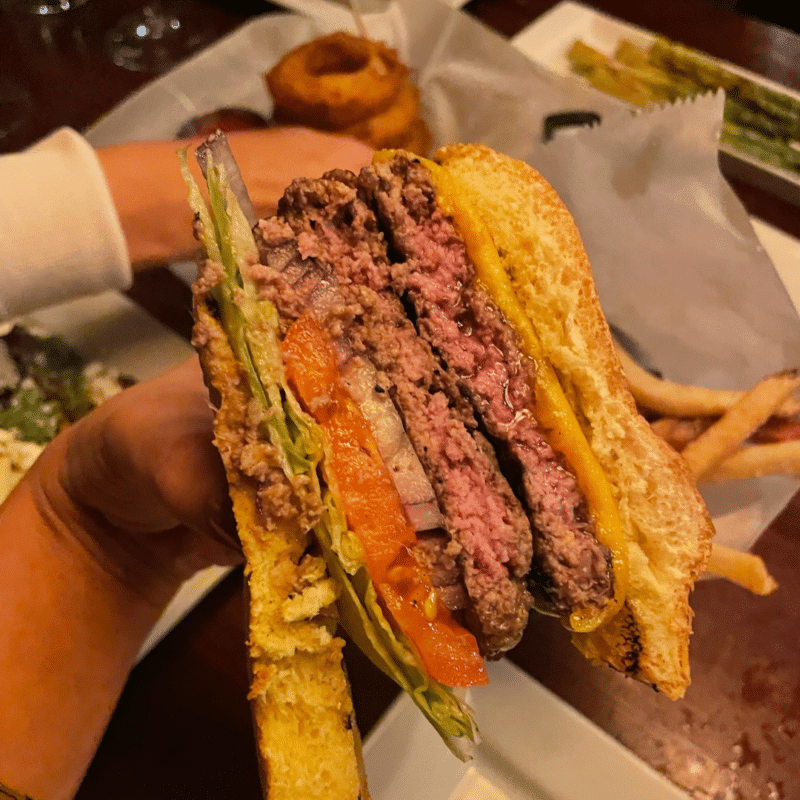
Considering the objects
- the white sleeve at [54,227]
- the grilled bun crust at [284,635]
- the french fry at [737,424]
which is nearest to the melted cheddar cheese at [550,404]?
the grilled bun crust at [284,635]

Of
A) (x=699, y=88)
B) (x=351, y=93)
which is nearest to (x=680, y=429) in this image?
(x=351, y=93)

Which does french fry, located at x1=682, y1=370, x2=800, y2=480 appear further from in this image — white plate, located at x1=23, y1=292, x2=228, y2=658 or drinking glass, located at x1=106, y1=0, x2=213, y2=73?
drinking glass, located at x1=106, y1=0, x2=213, y2=73

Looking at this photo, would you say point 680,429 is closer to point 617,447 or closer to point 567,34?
point 617,447

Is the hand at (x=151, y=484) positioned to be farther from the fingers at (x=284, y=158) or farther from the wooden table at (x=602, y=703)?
the fingers at (x=284, y=158)

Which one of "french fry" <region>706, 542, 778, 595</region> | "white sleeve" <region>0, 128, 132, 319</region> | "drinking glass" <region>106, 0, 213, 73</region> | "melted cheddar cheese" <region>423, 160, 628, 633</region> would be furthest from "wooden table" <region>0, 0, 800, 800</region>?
"drinking glass" <region>106, 0, 213, 73</region>

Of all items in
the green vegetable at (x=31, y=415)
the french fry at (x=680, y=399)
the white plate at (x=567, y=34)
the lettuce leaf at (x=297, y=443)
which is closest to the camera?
the lettuce leaf at (x=297, y=443)

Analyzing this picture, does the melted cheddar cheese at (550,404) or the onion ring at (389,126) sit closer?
the melted cheddar cheese at (550,404)
